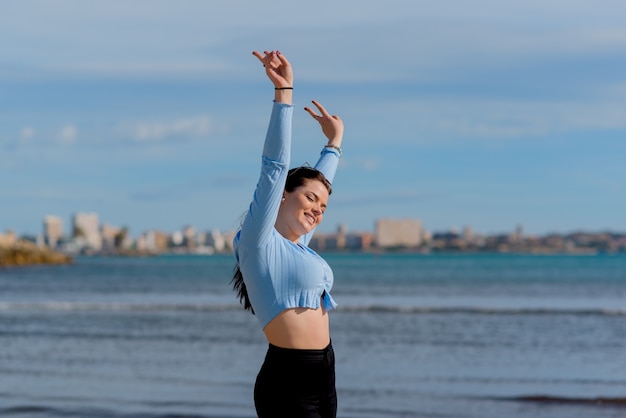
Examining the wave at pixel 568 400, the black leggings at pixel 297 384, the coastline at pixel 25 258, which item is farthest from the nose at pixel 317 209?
the coastline at pixel 25 258

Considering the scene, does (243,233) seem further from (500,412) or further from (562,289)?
(562,289)

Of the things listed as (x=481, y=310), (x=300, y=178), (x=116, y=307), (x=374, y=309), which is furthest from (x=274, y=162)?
(x=116, y=307)

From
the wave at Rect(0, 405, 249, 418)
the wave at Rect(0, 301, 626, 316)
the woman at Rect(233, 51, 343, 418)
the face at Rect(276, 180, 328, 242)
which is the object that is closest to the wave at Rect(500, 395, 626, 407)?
the wave at Rect(0, 405, 249, 418)

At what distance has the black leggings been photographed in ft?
12.1

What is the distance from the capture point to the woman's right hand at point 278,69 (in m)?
3.56

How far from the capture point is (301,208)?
377 centimetres

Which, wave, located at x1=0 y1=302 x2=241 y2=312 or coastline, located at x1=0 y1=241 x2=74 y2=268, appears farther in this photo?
coastline, located at x1=0 y1=241 x2=74 y2=268

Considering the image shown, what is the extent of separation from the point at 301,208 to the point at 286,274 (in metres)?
0.27

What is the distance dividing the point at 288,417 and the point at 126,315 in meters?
23.2

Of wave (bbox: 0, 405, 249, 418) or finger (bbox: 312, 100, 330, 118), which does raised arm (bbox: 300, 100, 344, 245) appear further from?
wave (bbox: 0, 405, 249, 418)

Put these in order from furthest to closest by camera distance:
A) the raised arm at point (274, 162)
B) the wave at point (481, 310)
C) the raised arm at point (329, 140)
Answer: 1. the wave at point (481, 310)
2. the raised arm at point (329, 140)
3. the raised arm at point (274, 162)

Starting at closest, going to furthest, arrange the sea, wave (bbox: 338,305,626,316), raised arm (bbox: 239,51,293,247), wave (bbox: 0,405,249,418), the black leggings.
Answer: raised arm (bbox: 239,51,293,247), the black leggings, wave (bbox: 0,405,249,418), the sea, wave (bbox: 338,305,626,316)

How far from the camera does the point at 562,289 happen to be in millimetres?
46812

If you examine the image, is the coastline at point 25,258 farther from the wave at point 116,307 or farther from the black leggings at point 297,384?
the black leggings at point 297,384
